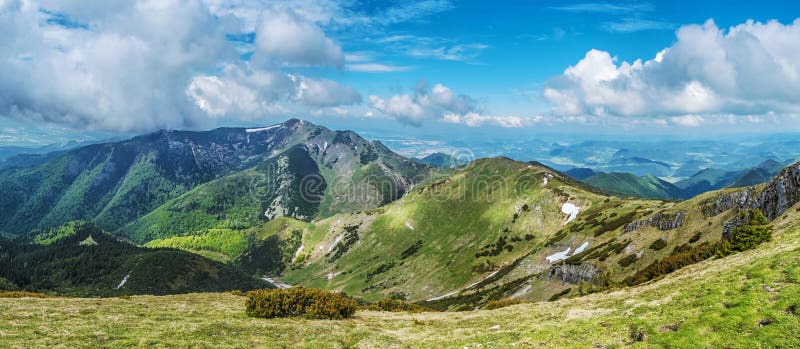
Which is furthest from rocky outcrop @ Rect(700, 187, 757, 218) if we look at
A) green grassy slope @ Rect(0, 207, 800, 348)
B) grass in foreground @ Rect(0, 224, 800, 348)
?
grass in foreground @ Rect(0, 224, 800, 348)

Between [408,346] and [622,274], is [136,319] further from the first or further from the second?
[622,274]

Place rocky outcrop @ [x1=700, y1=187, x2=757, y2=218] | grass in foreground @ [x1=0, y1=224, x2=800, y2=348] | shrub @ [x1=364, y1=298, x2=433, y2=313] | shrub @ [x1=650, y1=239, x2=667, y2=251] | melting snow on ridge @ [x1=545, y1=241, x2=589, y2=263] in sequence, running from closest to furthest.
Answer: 1. grass in foreground @ [x1=0, y1=224, x2=800, y2=348]
2. shrub @ [x1=364, y1=298, x2=433, y2=313]
3. rocky outcrop @ [x1=700, y1=187, x2=757, y2=218]
4. shrub @ [x1=650, y1=239, x2=667, y2=251]
5. melting snow on ridge @ [x1=545, y1=241, x2=589, y2=263]

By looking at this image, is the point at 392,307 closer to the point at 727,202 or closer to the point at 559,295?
the point at 559,295

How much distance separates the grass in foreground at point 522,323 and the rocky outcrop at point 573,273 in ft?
190

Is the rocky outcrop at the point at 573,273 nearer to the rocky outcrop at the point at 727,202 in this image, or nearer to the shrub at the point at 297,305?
the rocky outcrop at the point at 727,202

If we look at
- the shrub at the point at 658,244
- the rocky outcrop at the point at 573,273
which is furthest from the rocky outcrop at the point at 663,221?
the rocky outcrop at the point at 573,273

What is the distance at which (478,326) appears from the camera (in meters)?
37.2

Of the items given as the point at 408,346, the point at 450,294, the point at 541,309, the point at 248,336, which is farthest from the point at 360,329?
the point at 450,294

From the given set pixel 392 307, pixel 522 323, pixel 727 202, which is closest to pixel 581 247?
pixel 727 202

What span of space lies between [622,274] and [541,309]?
2037 inches

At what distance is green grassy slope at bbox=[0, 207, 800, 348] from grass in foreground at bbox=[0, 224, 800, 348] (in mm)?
80

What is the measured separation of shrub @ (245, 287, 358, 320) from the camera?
40.7 m

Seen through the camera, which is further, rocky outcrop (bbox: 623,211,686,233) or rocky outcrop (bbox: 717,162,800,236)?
rocky outcrop (bbox: 623,211,686,233)

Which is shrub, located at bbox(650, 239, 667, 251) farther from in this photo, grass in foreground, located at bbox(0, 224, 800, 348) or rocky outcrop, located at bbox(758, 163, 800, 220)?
grass in foreground, located at bbox(0, 224, 800, 348)
